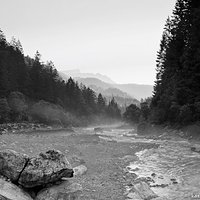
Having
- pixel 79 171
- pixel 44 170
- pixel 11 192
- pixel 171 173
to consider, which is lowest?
pixel 79 171

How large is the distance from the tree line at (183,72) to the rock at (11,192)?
3246 cm

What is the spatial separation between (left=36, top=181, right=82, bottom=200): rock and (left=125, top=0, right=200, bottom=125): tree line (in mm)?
30447

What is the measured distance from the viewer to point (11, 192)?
11.3 meters

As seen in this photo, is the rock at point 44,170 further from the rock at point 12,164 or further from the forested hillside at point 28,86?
the forested hillside at point 28,86

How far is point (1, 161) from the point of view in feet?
43.3

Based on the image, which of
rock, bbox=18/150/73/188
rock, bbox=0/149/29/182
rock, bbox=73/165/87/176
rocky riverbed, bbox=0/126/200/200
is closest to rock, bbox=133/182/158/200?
rocky riverbed, bbox=0/126/200/200

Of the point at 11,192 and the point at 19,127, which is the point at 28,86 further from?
the point at 11,192

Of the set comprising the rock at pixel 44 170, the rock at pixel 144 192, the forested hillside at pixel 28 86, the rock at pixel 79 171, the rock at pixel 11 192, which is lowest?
the rock at pixel 79 171

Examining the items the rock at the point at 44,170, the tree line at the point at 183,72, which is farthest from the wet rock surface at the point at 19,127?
the rock at the point at 44,170

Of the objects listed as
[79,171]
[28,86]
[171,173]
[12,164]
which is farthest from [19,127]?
[12,164]

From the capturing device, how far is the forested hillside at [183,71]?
41.6 metres

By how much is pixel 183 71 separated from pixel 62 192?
39.6 meters

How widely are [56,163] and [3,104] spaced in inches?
2204

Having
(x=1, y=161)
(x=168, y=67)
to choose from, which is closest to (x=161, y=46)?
(x=168, y=67)
